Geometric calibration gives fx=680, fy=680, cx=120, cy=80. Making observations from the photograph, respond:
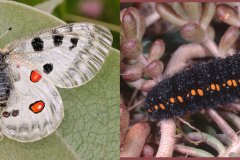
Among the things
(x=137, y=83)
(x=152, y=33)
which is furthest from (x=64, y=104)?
(x=152, y=33)

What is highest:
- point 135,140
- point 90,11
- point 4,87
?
point 90,11

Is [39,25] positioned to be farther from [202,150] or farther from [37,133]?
[202,150]

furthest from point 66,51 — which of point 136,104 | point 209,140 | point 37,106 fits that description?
point 209,140

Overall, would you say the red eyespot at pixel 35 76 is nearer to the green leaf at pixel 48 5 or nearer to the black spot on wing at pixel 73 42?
the black spot on wing at pixel 73 42

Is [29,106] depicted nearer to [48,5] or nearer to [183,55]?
[48,5]

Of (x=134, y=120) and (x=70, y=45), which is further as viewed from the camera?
(x=134, y=120)

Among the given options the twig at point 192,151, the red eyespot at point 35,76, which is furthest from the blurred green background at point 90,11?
the twig at point 192,151

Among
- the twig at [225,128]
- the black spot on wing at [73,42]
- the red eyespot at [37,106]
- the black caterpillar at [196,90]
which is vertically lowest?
the red eyespot at [37,106]
